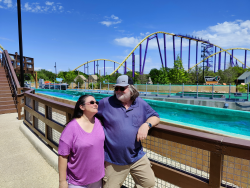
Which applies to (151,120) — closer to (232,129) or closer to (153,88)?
(232,129)

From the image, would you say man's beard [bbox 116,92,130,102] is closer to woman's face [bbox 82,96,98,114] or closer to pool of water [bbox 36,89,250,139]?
woman's face [bbox 82,96,98,114]

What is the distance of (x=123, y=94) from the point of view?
5.88 feet

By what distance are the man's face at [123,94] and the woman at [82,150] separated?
0.78ft

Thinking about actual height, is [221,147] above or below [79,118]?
below

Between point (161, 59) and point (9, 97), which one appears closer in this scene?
point (9, 97)

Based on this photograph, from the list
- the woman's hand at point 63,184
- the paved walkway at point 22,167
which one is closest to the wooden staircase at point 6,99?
the paved walkway at point 22,167

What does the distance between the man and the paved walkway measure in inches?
55.4

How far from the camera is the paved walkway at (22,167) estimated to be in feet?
9.05

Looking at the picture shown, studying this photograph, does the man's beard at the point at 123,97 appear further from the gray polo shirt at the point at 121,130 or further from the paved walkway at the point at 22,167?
the paved walkway at the point at 22,167

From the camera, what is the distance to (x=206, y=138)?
4.83ft

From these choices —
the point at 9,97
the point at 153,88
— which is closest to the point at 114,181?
the point at 9,97

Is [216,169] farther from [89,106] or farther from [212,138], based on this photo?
[89,106]

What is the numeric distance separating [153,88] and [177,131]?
70.9ft

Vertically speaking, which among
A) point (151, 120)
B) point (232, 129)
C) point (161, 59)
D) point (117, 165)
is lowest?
point (232, 129)
